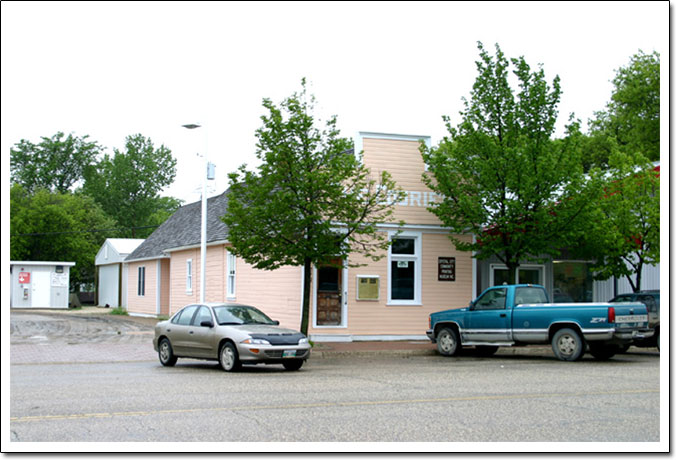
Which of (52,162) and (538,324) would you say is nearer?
(538,324)

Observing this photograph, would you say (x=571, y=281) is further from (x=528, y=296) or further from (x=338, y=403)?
(x=338, y=403)

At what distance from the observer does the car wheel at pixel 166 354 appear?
17573 mm

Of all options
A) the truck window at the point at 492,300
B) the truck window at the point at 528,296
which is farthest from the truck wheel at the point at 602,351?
the truck window at the point at 492,300

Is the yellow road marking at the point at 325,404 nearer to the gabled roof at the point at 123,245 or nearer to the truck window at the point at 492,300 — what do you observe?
the truck window at the point at 492,300

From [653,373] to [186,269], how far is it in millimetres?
23426

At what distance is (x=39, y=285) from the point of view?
50312mm

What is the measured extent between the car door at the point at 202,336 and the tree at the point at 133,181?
2729 inches

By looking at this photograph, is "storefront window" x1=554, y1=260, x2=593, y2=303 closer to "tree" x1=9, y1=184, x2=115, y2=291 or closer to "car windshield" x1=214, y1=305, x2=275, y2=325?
"car windshield" x1=214, y1=305, x2=275, y2=325

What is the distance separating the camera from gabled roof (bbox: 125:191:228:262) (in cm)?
3266

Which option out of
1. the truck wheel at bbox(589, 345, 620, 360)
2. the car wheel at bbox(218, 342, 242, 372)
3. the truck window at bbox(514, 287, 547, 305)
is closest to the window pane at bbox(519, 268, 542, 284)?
the truck window at bbox(514, 287, 547, 305)

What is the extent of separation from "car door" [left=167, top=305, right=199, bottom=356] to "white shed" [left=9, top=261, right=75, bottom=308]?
114ft

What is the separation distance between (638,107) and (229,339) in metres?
40.3

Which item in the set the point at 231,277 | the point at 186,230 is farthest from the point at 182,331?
the point at 186,230

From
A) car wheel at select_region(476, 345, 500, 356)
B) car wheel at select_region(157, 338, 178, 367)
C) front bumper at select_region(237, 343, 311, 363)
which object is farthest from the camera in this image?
car wheel at select_region(476, 345, 500, 356)
